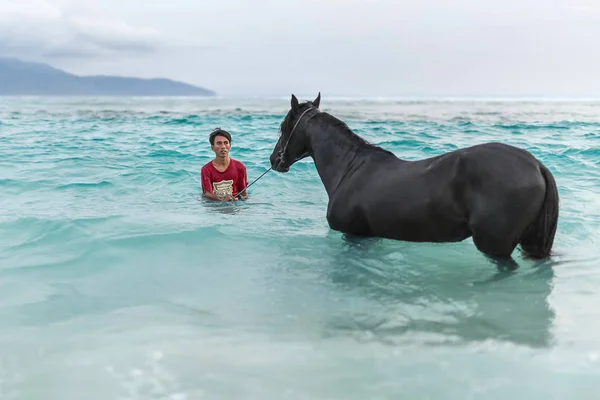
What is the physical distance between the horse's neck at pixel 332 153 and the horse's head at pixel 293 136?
193mm

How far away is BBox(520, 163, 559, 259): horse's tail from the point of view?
4375mm

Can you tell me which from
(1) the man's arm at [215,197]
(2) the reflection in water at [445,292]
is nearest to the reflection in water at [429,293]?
(2) the reflection in water at [445,292]

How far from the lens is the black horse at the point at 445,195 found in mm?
4328

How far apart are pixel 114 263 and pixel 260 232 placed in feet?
6.31

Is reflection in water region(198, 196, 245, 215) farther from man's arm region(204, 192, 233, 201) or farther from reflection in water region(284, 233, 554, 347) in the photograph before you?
reflection in water region(284, 233, 554, 347)

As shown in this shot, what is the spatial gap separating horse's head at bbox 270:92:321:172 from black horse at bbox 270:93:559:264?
0.28 metres

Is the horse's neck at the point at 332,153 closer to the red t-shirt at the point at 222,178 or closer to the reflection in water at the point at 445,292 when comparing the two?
the reflection in water at the point at 445,292

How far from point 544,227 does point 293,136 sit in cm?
309

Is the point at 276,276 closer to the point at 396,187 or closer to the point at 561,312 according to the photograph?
the point at 396,187

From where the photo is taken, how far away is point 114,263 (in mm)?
5621

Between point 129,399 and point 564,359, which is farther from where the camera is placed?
point 564,359

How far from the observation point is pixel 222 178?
835 cm

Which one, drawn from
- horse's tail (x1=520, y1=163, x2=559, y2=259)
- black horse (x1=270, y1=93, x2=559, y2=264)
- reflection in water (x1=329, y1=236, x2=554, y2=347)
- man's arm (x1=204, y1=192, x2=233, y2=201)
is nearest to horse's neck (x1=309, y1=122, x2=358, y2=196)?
black horse (x1=270, y1=93, x2=559, y2=264)

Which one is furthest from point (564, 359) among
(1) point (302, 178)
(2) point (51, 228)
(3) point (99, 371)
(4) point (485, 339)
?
(1) point (302, 178)
